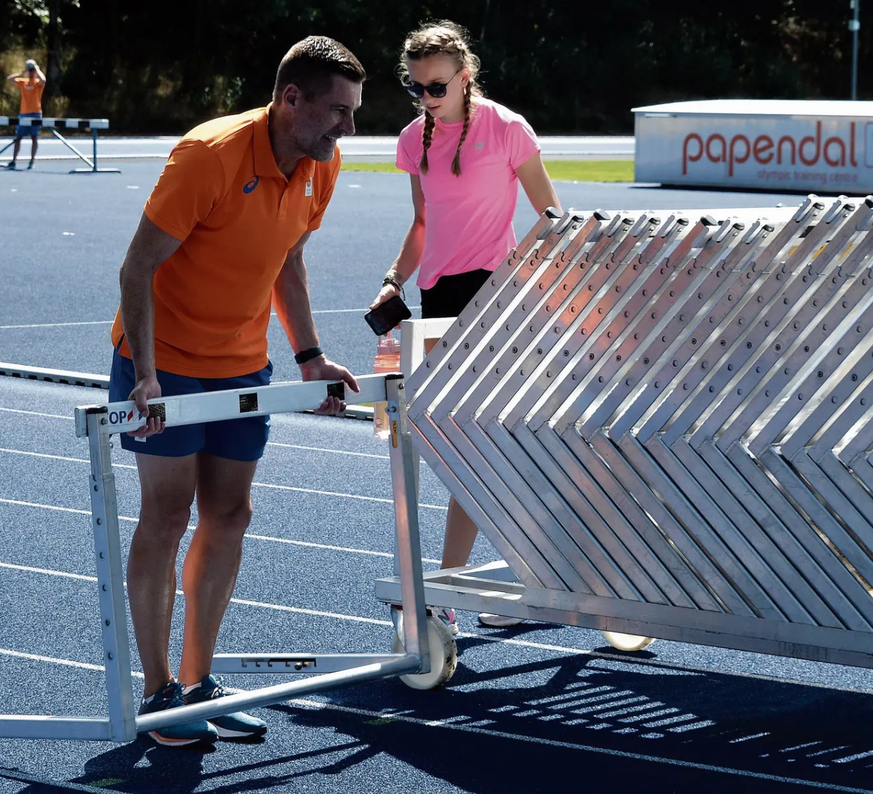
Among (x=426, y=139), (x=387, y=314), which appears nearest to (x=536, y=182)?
(x=426, y=139)

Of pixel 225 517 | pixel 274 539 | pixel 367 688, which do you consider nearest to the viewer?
pixel 225 517

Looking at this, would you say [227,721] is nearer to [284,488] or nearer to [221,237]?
[221,237]

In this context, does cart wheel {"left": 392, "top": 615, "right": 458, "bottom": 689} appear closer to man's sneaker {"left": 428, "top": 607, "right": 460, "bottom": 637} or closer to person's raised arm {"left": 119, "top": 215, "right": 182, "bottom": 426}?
man's sneaker {"left": 428, "top": 607, "right": 460, "bottom": 637}

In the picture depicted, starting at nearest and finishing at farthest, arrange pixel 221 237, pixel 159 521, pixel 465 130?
pixel 221 237 → pixel 159 521 → pixel 465 130

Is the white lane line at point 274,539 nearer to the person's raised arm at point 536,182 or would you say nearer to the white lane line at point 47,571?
the white lane line at point 47,571

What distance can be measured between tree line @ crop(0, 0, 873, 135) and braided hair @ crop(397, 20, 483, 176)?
44354mm

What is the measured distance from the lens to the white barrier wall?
27.4m

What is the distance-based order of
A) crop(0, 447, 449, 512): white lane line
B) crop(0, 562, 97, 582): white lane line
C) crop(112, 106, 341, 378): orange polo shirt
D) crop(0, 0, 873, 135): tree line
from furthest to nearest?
crop(0, 0, 873, 135): tree line
crop(0, 447, 449, 512): white lane line
crop(0, 562, 97, 582): white lane line
crop(112, 106, 341, 378): orange polo shirt

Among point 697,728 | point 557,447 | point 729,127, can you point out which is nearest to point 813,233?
point 557,447

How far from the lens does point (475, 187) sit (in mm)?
5633

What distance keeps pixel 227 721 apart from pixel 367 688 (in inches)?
24.6

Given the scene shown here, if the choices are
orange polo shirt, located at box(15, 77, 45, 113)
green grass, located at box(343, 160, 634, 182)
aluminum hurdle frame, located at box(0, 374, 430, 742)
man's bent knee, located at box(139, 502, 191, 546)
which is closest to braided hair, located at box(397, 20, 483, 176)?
aluminum hurdle frame, located at box(0, 374, 430, 742)

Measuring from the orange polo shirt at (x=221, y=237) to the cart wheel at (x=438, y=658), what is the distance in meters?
1.09

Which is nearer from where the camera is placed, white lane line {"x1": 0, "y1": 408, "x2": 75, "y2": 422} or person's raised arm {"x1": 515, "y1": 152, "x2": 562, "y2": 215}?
person's raised arm {"x1": 515, "y1": 152, "x2": 562, "y2": 215}
